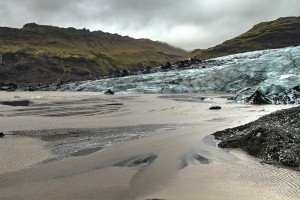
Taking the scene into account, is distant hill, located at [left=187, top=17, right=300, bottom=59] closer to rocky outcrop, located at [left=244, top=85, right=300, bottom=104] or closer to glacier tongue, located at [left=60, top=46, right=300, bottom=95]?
glacier tongue, located at [left=60, top=46, right=300, bottom=95]

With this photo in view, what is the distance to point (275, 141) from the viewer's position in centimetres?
1080

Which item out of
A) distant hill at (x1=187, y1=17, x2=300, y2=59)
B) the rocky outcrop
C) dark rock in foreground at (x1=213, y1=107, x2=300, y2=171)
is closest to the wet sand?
dark rock in foreground at (x1=213, y1=107, x2=300, y2=171)

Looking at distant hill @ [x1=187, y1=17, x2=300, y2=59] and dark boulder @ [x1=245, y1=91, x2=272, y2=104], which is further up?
distant hill @ [x1=187, y1=17, x2=300, y2=59]

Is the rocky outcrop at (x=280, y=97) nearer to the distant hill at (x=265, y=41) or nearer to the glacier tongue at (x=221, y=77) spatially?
the glacier tongue at (x=221, y=77)

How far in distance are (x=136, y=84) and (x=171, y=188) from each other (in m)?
56.5

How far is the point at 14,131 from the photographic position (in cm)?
1595

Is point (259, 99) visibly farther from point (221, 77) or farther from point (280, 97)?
point (221, 77)

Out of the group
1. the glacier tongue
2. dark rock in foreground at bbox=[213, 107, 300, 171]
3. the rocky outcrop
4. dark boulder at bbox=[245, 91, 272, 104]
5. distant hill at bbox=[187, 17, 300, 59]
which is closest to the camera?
dark rock in foreground at bbox=[213, 107, 300, 171]

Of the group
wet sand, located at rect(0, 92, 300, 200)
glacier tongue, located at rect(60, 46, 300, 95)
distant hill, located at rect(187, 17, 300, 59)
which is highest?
distant hill, located at rect(187, 17, 300, 59)

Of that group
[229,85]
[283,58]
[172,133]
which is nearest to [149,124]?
[172,133]

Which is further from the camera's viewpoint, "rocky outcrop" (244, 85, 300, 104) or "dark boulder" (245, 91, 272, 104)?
"dark boulder" (245, 91, 272, 104)

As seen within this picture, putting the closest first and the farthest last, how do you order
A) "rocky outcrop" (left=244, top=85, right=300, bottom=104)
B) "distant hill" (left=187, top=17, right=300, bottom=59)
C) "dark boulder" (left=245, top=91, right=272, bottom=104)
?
"rocky outcrop" (left=244, top=85, right=300, bottom=104) < "dark boulder" (left=245, top=91, right=272, bottom=104) < "distant hill" (left=187, top=17, right=300, bottom=59)

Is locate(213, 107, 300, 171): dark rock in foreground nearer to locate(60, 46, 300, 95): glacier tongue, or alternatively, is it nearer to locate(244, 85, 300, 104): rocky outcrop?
locate(244, 85, 300, 104): rocky outcrop

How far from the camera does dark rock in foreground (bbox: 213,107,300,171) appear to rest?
9.87 meters
